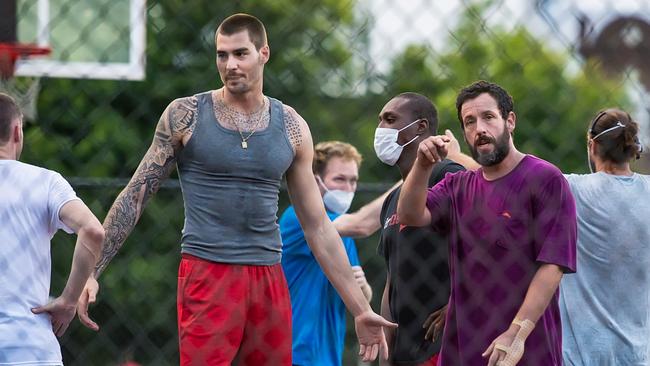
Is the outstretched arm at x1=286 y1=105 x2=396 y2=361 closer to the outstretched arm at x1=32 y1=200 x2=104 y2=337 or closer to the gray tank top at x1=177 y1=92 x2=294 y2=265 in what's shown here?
the gray tank top at x1=177 y1=92 x2=294 y2=265

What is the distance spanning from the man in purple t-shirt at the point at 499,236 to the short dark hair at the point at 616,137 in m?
0.66

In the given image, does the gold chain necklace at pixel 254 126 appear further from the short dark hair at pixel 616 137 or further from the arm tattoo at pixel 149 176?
the short dark hair at pixel 616 137

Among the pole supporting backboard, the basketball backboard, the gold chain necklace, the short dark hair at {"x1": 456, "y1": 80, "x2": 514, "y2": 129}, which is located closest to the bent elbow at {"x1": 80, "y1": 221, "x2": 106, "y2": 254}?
the gold chain necklace

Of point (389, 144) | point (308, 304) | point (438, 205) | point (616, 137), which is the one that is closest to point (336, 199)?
point (308, 304)

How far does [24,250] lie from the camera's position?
402 cm

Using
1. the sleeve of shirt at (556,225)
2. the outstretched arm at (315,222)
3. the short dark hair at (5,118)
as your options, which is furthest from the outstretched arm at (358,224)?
the short dark hair at (5,118)

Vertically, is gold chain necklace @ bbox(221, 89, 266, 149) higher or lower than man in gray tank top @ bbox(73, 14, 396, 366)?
higher

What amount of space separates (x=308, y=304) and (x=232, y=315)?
99 centimetres

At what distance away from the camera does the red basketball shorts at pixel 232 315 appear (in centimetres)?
429

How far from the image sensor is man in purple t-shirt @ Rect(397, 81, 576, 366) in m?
3.97

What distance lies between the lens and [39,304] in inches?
159

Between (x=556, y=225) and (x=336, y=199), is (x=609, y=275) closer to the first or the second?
(x=556, y=225)

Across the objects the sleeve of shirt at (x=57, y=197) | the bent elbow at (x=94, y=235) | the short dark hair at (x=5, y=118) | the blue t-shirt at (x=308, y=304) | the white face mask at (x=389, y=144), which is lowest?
the blue t-shirt at (x=308, y=304)

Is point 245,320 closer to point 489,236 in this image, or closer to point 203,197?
point 203,197
